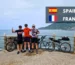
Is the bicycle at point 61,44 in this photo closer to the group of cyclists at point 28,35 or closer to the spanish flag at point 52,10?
the group of cyclists at point 28,35

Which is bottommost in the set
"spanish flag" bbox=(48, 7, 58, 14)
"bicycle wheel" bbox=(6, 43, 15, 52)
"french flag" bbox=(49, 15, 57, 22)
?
"bicycle wheel" bbox=(6, 43, 15, 52)

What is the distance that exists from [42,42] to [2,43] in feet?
10.2

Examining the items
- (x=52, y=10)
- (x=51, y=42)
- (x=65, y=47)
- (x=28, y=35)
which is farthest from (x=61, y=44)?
(x=28, y=35)

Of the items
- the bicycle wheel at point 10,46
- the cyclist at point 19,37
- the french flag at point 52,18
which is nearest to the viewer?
the cyclist at point 19,37

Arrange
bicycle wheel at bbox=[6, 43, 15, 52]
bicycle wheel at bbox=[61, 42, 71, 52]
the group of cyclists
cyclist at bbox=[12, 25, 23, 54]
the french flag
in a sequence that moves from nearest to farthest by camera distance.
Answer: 1. the group of cyclists
2. cyclist at bbox=[12, 25, 23, 54]
3. bicycle wheel at bbox=[61, 42, 71, 52]
4. bicycle wheel at bbox=[6, 43, 15, 52]
5. the french flag

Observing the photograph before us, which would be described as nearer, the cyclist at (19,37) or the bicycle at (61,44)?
the cyclist at (19,37)

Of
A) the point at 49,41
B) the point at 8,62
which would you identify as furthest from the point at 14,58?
the point at 49,41

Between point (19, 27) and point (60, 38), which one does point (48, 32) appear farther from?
point (19, 27)

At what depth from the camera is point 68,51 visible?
66.5 feet

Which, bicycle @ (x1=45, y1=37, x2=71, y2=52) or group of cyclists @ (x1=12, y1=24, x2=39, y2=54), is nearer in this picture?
group of cyclists @ (x1=12, y1=24, x2=39, y2=54)

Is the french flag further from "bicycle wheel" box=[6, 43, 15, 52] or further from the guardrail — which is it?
"bicycle wheel" box=[6, 43, 15, 52]

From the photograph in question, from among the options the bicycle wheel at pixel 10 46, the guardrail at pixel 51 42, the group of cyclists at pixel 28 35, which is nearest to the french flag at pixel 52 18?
the guardrail at pixel 51 42

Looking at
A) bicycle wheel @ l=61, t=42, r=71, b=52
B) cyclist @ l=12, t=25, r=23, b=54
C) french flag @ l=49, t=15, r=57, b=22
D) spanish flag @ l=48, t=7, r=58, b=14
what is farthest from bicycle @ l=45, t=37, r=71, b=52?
cyclist @ l=12, t=25, r=23, b=54

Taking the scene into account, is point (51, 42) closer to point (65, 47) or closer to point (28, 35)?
point (65, 47)
